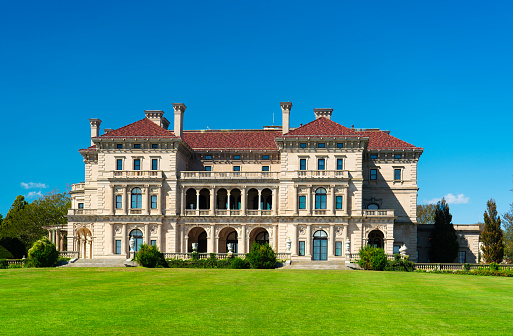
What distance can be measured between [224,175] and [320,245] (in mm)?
13181

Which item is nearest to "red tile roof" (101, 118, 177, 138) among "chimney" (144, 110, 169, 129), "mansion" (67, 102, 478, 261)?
"mansion" (67, 102, 478, 261)

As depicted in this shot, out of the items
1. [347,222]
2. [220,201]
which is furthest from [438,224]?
[220,201]

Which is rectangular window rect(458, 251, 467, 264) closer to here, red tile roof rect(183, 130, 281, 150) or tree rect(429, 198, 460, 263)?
tree rect(429, 198, 460, 263)

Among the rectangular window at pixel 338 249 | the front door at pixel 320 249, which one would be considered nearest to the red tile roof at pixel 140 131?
the front door at pixel 320 249

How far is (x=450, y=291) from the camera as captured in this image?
106ft

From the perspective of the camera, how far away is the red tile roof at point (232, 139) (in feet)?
235

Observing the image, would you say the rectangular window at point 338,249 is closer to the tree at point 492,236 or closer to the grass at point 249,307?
the tree at point 492,236

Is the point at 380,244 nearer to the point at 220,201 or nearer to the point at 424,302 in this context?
the point at 220,201

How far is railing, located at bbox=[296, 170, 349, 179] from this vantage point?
64.6 m

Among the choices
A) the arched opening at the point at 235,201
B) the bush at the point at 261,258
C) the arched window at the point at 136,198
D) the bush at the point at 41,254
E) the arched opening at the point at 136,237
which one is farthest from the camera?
the arched opening at the point at 235,201

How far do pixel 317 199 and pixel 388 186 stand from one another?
10.0 meters

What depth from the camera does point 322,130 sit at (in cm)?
6550

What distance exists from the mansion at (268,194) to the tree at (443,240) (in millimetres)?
2643

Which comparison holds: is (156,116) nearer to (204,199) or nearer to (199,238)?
(204,199)
